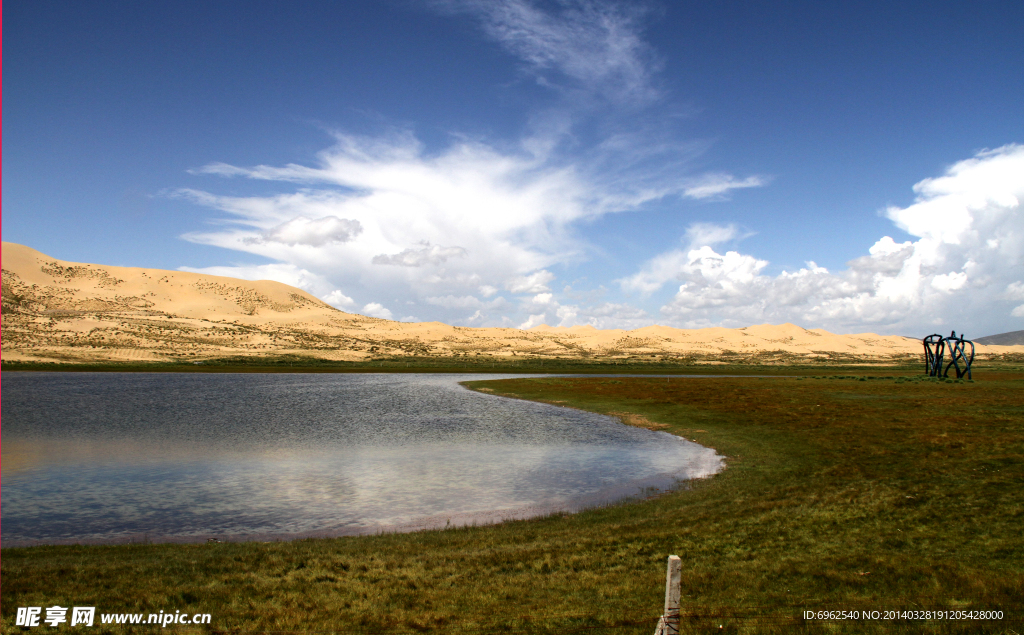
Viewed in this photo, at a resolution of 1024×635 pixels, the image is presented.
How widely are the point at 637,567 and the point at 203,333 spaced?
485 ft

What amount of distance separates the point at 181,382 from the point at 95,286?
145 metres

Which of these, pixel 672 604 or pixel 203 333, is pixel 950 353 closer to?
pixel 672 604

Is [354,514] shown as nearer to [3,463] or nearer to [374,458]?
[374,458]

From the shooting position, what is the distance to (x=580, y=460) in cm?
2500

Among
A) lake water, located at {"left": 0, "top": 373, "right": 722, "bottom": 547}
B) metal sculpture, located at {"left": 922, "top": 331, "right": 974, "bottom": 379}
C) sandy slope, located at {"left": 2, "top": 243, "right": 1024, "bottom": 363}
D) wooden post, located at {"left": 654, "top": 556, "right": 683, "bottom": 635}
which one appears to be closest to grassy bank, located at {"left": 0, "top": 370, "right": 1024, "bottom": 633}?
wooden post, located at {"left": 654, "top": 556, "right": 683, "bottom": 635}

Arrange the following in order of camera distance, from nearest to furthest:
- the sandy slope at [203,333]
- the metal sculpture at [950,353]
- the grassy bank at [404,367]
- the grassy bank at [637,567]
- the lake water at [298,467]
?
the grassy bank at [637,567] < the lake water at [298,467] < the metal sculpture at [950,353] < the grassy bank at [404,367] < the sandy slope at [203,333]

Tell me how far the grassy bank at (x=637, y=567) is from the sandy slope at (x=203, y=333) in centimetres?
11004

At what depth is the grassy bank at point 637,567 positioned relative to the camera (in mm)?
8578

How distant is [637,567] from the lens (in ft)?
35.9

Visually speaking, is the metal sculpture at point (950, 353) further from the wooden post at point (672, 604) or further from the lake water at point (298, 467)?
the wooden post at point (672, 604)

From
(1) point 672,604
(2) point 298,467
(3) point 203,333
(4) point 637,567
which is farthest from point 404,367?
(1) point 672,604

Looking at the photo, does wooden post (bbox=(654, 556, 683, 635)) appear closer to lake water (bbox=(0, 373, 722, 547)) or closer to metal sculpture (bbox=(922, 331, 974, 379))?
lake water (bbox=(0, 373, 722, 547))

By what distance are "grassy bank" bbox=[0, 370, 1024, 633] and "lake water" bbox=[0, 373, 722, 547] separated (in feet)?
7.66

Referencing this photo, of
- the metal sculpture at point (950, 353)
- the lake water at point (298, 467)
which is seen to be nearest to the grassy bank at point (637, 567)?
the lake water at point (298, 467)
